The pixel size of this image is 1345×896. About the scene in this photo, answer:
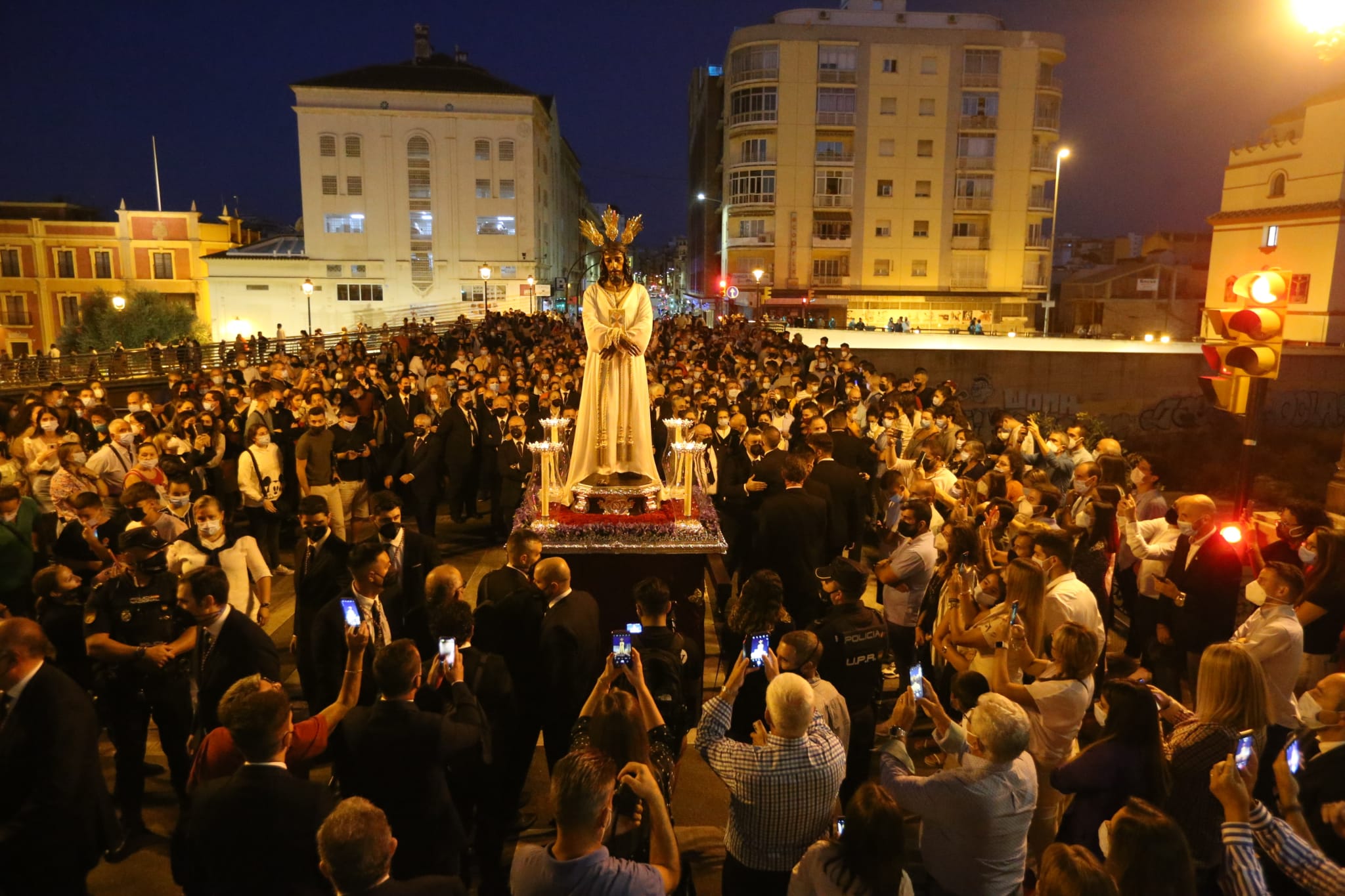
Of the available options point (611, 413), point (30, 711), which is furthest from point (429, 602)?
point (611, 413)

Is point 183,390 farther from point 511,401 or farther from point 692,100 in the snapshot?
point 692,100

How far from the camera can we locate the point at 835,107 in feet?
159

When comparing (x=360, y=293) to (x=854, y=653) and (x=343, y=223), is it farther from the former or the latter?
(x=854, y=653)

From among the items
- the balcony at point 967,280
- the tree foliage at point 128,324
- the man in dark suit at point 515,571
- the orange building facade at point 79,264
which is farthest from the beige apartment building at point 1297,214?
the orange building facade at point 79,264

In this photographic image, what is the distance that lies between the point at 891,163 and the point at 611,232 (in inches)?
1785

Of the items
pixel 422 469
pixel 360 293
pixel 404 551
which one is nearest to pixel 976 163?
pixel 360 293

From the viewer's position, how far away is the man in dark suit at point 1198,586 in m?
6.17

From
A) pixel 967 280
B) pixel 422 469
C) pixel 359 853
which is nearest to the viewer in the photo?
pixel 359 853

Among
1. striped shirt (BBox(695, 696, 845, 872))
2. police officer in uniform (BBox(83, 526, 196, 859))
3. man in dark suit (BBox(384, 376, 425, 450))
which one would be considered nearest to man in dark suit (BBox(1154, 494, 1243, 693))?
striped shirt (BBox(695, 696, 845, 872))

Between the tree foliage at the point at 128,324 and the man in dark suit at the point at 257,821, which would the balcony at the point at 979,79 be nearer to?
the tree foliage at the point at 128,324

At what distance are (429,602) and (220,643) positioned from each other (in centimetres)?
111

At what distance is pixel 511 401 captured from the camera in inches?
468

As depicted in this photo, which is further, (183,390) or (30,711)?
(183,390)

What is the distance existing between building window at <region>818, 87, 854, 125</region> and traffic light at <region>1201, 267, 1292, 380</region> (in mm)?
45917
